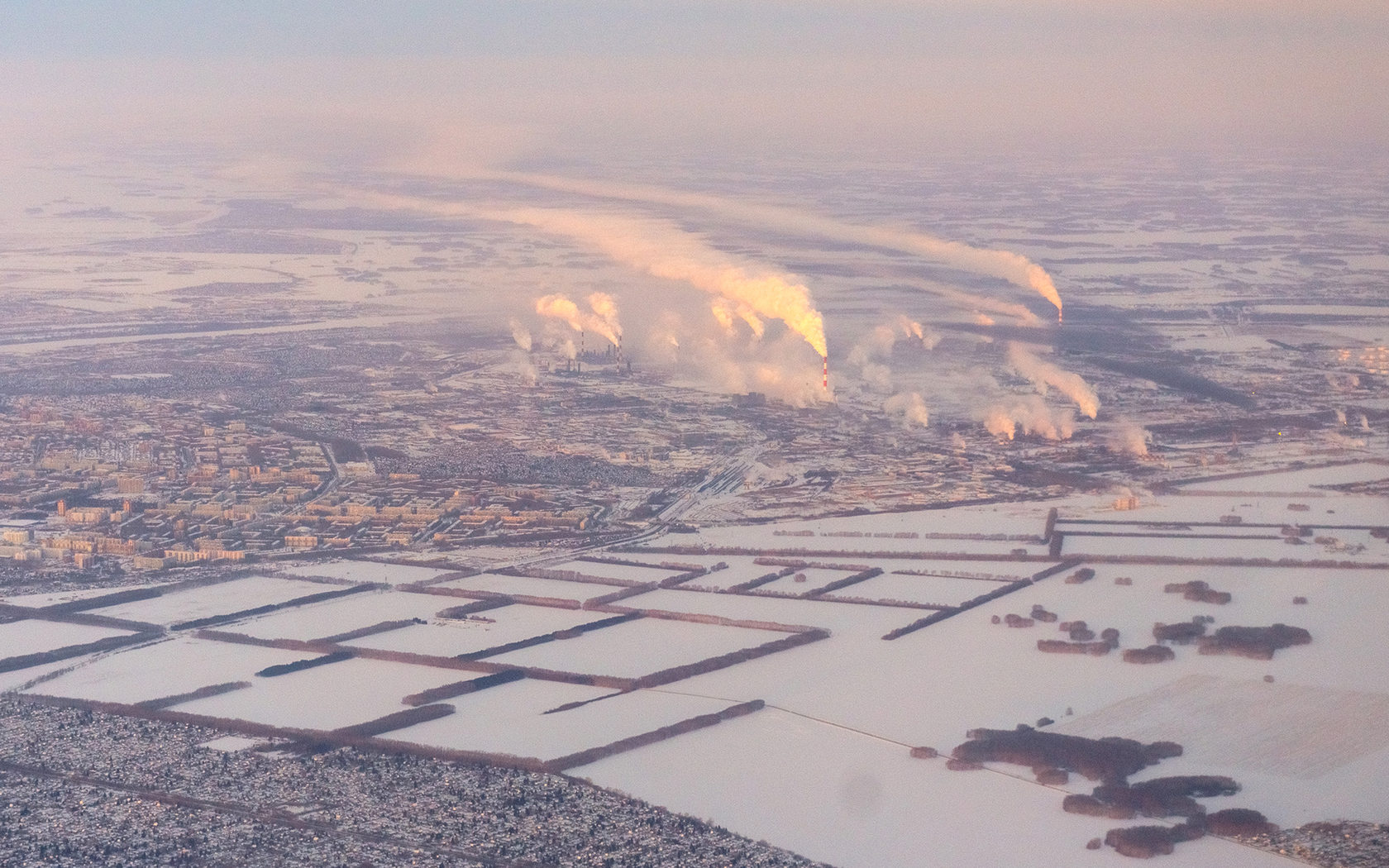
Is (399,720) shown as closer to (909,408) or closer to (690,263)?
(909,408)

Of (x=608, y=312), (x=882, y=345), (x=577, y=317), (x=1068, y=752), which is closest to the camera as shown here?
(x=1068, y=752)

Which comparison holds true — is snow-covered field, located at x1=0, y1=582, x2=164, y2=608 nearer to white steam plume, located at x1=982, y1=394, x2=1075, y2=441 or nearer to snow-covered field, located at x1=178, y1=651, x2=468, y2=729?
snow-covered field, located at x1=178, y1=651, x2=468, y2=729

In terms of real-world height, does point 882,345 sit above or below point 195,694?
above

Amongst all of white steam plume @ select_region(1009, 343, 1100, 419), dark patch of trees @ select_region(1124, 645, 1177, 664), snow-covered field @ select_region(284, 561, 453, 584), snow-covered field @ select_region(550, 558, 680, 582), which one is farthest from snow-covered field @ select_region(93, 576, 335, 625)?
white steam plume @ select_region(1009, 343, 1100, 419)

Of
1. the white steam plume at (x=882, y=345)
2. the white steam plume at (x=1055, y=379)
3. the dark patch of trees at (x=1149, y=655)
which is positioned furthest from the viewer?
the white steam plume at (x=882, y=345)

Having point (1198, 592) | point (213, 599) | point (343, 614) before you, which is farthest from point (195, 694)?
point (1198, 592)

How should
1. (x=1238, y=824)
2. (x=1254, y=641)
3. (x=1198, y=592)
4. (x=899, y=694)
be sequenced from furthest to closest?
(x=1198, y=592), (x=1254, y=641), (x=899, y=694), (x=1238, y=824)

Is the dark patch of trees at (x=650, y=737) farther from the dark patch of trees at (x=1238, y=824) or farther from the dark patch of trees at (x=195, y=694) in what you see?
the dark patch of trees at (x=1238, y=824)

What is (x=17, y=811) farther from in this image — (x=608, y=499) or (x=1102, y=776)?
(x=608, y=499)

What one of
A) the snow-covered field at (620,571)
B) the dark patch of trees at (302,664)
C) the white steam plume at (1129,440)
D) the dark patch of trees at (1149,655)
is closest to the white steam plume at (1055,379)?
the white steam plume at (1129,440)
